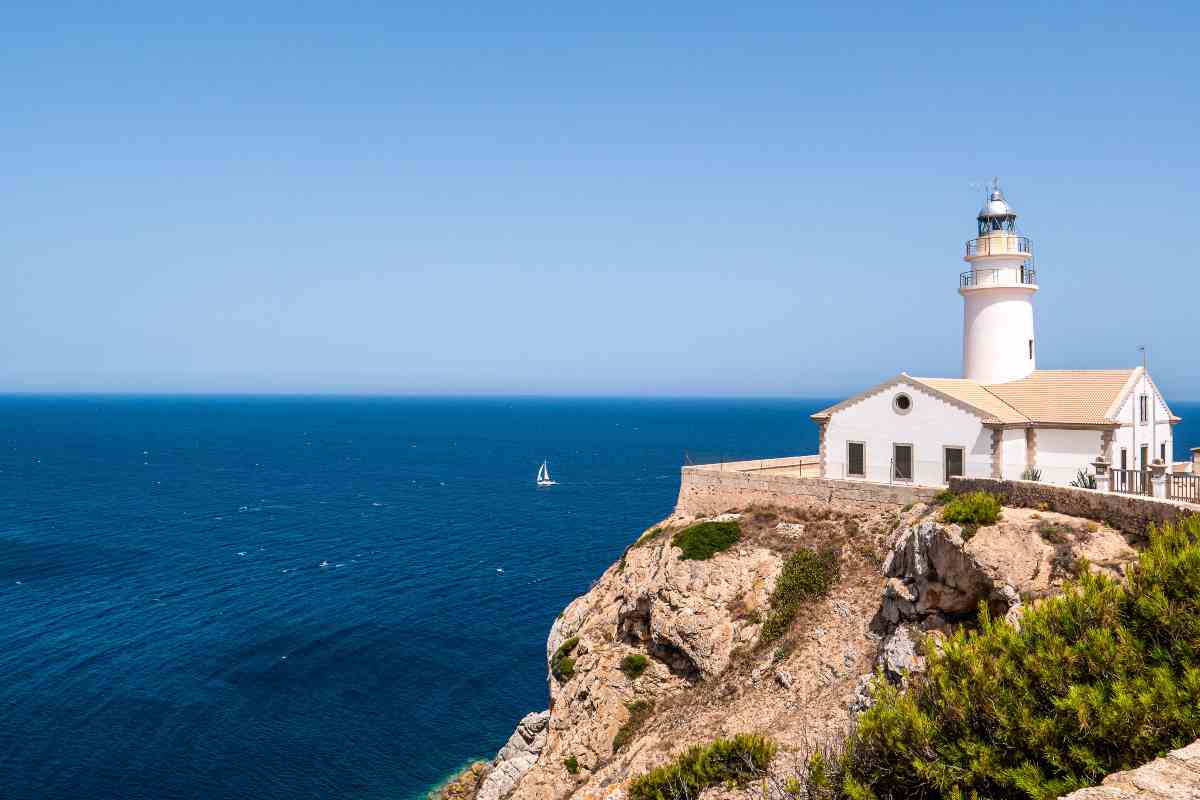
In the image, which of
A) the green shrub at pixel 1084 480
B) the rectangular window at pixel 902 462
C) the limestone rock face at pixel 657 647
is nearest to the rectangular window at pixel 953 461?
the rectangular window at pixel 902 462

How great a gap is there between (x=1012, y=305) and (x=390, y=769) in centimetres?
3880

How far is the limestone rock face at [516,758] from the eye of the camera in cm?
3669

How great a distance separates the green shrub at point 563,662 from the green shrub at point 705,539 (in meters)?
7.06

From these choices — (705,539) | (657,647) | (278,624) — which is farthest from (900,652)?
(278,624)

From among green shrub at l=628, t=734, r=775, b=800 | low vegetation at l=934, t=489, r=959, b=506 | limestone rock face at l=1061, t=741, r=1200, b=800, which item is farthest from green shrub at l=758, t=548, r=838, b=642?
limestone rock face at l=1061, t=741, r=1200, b=800

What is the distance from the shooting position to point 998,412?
3709 centimetres

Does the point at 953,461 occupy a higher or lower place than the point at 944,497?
higher

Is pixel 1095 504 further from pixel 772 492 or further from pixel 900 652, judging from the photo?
pixel 772 492

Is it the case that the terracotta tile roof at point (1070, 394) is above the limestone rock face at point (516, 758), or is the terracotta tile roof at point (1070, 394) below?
above

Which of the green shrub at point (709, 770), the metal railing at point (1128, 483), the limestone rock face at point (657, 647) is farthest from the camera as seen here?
the limestone rock face at point (657, 647)

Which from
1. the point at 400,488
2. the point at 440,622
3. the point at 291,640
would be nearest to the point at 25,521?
the point at 400,488

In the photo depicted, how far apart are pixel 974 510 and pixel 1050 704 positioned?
1415 centimetres

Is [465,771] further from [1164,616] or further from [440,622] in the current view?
[1164,616]

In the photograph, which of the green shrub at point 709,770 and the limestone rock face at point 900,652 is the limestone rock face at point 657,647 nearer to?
the limestone rock face at point 900,652
